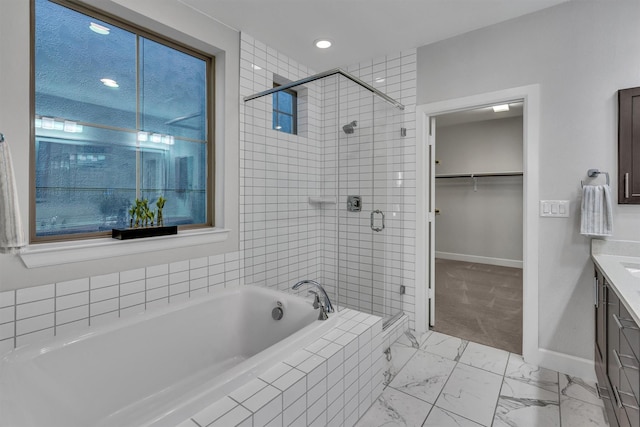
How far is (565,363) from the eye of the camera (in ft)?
7.16

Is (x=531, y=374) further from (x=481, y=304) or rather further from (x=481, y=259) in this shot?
(x=481, y=259)

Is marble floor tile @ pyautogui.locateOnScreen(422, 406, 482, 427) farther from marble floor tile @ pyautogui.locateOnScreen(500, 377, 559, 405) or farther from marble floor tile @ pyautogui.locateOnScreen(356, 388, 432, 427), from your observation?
marble floor tile @ pyautogui.locateOnScreen(500, 377, 559, 405)

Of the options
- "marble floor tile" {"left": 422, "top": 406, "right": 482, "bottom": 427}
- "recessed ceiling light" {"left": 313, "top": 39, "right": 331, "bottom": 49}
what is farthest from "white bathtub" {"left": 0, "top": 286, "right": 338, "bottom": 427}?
"recessed ceiling light" {"left": 313, "top": 39, "right": 331, "bottom": 49}

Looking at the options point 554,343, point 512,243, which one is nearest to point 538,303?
point 554,343

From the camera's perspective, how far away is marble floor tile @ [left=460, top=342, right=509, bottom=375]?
2258 mm

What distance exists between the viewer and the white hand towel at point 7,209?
44.6 inches

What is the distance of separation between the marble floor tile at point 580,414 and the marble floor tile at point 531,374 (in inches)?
6.3

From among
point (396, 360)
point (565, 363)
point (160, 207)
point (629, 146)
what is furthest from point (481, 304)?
point (160, 207)

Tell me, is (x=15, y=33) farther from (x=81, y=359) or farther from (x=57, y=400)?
(x=57, y=400)

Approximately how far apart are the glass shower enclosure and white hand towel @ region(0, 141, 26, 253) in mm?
1533

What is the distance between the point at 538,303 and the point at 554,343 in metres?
0.29

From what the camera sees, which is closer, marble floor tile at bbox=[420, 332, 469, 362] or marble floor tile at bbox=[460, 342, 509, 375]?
marble floor tile at bbox=[460, 342, 509, 375]

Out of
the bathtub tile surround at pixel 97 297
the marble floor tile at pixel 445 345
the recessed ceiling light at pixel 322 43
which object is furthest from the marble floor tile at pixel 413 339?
the recessed ceiling light at pixel 322 43

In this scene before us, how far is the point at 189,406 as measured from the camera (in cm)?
109
